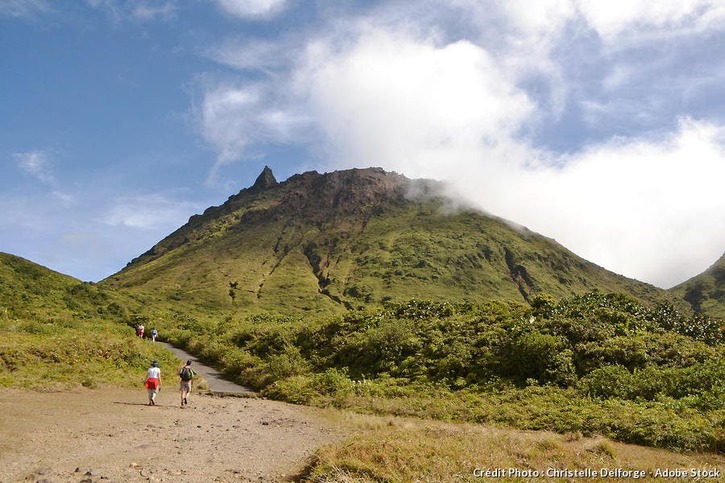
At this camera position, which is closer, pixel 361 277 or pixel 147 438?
pixel 147 438

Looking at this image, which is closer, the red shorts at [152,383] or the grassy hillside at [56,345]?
the red shorts at [152,383]

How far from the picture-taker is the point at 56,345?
34375 millimetres

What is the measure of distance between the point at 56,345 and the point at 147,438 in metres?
21.6

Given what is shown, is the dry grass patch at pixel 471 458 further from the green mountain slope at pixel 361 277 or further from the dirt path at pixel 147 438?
the green mountain slope at pixel 361 277

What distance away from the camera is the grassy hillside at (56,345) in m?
30.2

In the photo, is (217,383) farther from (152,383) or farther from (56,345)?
(56,345)

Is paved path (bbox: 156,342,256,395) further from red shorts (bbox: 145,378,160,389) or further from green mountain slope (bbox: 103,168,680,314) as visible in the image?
green mountain slope (bbox: 103,168,680,314)

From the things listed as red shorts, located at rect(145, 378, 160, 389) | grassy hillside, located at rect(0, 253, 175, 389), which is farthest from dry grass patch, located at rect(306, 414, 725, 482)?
grassy hillside, located at rect(0, 253, 175, 389)

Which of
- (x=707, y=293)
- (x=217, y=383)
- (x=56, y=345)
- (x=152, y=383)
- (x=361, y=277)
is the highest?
(x=361, y=277)

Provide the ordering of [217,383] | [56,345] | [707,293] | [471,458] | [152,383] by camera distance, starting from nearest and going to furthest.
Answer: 1. [471,458]
2. [152,383]
3. [56,345]
4. [217,383]
5. [707,293]

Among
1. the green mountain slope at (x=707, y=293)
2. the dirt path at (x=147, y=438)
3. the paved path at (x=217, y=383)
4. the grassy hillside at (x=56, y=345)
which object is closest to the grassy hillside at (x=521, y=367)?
the paved path at (x=217, y=383)

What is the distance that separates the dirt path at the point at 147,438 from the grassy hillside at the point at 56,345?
394cm

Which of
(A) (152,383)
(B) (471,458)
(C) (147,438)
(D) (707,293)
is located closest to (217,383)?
(A) (152,383)

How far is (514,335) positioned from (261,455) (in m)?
21.3
